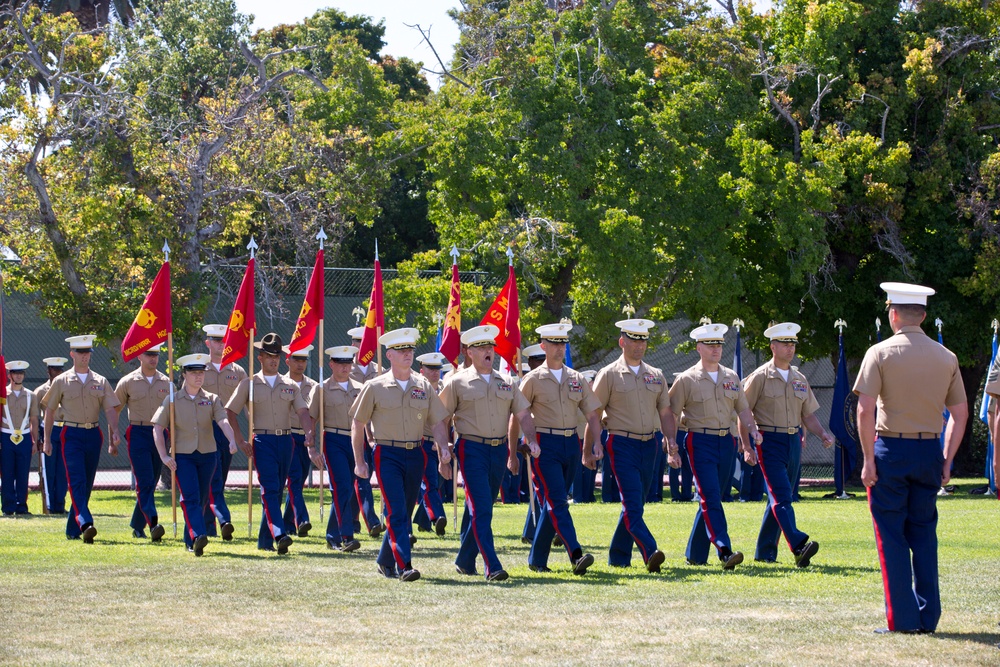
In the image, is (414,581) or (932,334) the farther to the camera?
(932,334)

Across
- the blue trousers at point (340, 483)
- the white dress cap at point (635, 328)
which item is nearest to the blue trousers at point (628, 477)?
the white dress cap at point (635, 328)

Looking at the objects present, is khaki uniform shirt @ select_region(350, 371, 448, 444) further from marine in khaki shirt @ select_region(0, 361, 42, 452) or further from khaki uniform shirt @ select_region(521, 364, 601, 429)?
marine in khaki shirt @ select_region(0, 361, 42, 452)

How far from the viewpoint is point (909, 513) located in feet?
29.8

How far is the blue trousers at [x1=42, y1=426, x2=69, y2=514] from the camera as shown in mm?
19156

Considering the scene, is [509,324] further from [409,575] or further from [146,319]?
[409,575]

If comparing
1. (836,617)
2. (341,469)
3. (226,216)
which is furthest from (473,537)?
(226,216)

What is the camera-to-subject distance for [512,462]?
12359 millimetres

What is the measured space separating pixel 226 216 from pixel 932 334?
14366 mm

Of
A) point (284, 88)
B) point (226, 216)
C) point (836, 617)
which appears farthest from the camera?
point (284, 88)

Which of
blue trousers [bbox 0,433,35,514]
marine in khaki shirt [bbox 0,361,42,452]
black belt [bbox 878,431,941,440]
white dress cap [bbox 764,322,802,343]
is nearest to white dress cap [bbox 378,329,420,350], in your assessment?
white dress cap [bbox 764,322,802,343]

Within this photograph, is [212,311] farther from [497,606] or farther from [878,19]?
[497,606]

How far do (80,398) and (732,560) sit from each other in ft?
27.1

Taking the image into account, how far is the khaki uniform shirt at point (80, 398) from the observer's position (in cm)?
1642

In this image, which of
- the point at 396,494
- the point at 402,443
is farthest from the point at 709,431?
A: the point at 396,494
